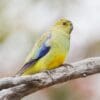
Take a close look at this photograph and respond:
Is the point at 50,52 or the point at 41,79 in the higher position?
the point at 50,52

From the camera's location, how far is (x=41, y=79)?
3.07m

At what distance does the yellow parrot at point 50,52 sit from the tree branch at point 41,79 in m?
0.05

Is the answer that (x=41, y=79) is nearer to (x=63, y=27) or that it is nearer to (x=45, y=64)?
(x=45, y=64)


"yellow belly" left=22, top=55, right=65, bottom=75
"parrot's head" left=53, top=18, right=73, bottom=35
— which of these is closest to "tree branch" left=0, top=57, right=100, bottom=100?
"yellow belly" left=22, top=55, right=65, bottom=75

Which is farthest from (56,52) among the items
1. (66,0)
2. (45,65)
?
(66,0)

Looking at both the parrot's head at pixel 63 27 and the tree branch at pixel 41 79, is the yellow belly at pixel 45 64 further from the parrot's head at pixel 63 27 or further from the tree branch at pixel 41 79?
the parrot's head at pixel 63 27

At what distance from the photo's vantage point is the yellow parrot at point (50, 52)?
3.15 metres

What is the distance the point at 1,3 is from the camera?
5559mm

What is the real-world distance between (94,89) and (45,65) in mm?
1905

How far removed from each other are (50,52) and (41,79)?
0.54 feet

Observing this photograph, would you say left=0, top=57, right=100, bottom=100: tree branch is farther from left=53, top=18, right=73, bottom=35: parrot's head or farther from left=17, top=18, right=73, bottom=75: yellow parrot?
left=53, top=18, right=73, bottom=35: parrot's head

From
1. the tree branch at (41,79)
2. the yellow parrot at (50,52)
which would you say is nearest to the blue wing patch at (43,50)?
the yellow parrot at (50,52)

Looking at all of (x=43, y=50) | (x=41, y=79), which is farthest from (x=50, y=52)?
(x=41, y=79)

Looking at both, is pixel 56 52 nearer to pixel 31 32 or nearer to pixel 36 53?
pixel 36 53
